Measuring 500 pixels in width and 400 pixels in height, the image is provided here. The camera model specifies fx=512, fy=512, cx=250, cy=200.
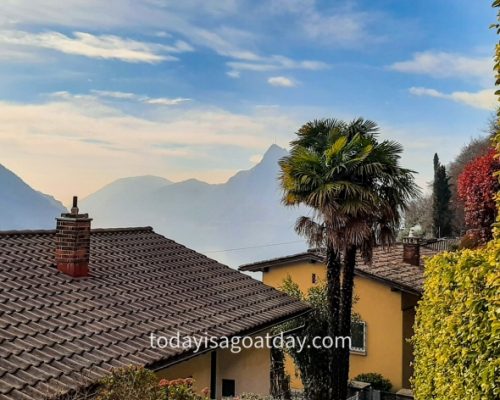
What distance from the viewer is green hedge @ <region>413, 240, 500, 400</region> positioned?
4793 mm

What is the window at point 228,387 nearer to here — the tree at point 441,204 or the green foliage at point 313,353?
the green foliage at point 313,353

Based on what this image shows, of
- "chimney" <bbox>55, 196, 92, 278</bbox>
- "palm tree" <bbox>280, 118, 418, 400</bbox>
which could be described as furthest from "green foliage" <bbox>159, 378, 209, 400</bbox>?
"palm tree" <bbox>280, 118, 418, 400</bbox>

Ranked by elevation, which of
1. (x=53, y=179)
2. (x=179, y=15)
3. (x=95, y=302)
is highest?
(x=179, y=15)

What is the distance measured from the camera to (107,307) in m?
10.1

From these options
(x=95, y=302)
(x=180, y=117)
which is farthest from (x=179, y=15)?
(x=95, y=302)

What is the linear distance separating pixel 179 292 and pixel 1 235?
4.36 meters

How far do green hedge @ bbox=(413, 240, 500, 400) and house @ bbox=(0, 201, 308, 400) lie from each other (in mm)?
4478

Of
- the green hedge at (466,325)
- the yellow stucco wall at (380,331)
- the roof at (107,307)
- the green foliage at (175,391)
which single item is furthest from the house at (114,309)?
the yellow stucco wall at (380,331)

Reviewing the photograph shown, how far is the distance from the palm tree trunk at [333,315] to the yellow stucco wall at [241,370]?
1970mm

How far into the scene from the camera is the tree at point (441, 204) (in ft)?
147

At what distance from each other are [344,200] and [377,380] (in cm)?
883

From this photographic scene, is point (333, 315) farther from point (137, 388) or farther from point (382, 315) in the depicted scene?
point (137, 388)

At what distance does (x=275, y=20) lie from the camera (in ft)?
94.6

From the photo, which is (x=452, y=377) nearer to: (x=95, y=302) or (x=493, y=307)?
(x=493, y=307)
